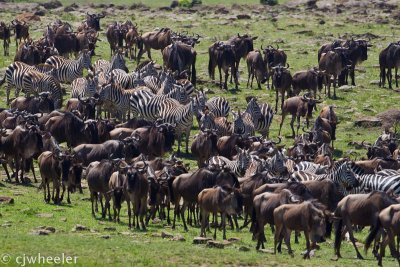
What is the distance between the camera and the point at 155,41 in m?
51.7

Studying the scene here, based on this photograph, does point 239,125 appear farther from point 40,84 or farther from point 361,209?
point 361,209

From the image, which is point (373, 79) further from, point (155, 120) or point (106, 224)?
point (106, 224)

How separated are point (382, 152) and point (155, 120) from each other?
8.18m

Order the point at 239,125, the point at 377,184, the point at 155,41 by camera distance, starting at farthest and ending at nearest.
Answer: the point at 155,41 → the point at 239,125 → the point at 377,184

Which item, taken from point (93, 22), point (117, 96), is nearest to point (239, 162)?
point (117, 96)

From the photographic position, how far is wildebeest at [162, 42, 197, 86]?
46969mm

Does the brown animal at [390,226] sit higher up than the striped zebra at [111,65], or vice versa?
the brown animal at [390,226]

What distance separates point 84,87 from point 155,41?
10.7 m

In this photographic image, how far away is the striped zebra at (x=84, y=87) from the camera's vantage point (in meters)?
41.2

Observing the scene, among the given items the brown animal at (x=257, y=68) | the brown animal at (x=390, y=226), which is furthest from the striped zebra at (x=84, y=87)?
the brown animal at (x=390, y=226)

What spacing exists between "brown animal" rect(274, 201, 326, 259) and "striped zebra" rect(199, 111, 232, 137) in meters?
12.4

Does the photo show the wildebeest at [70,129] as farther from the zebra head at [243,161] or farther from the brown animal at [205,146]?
the zebra head at [243,161]

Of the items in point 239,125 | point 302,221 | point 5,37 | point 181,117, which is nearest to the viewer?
point 302,221

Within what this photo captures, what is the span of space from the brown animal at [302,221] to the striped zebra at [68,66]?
22078 mm
